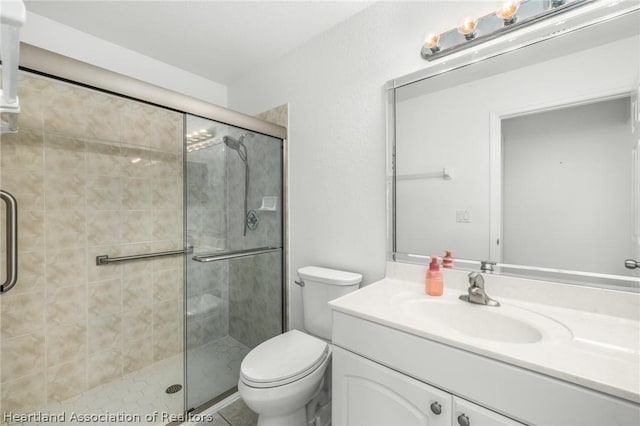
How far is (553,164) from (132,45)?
2472 millimetres

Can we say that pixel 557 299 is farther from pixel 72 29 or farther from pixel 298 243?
pixel 72 29

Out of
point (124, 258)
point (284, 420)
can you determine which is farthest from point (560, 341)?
point (124, 258)

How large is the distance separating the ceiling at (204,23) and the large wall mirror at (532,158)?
2.33 feet

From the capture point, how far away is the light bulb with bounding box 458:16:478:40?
3.73 ft

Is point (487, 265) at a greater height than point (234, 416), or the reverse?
point (487, 265)

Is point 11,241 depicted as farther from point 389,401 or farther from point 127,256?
point 389,401

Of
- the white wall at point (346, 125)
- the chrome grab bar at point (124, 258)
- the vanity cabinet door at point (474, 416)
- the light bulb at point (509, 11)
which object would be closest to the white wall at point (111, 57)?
the white wall at point (346, 125)

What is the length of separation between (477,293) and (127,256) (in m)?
2.15

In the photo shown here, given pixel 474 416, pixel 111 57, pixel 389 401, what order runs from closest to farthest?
pixel 474 416, pixel 389 401, pixel 111 57

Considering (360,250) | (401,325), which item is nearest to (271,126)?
(360,250)

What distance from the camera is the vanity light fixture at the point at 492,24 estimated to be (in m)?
1.00

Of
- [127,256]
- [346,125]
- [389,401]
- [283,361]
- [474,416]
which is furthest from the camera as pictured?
[127,256]

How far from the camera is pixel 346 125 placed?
160cm

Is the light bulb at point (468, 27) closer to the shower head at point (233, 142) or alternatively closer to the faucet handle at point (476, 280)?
the faucet handle at point (476, 280)
